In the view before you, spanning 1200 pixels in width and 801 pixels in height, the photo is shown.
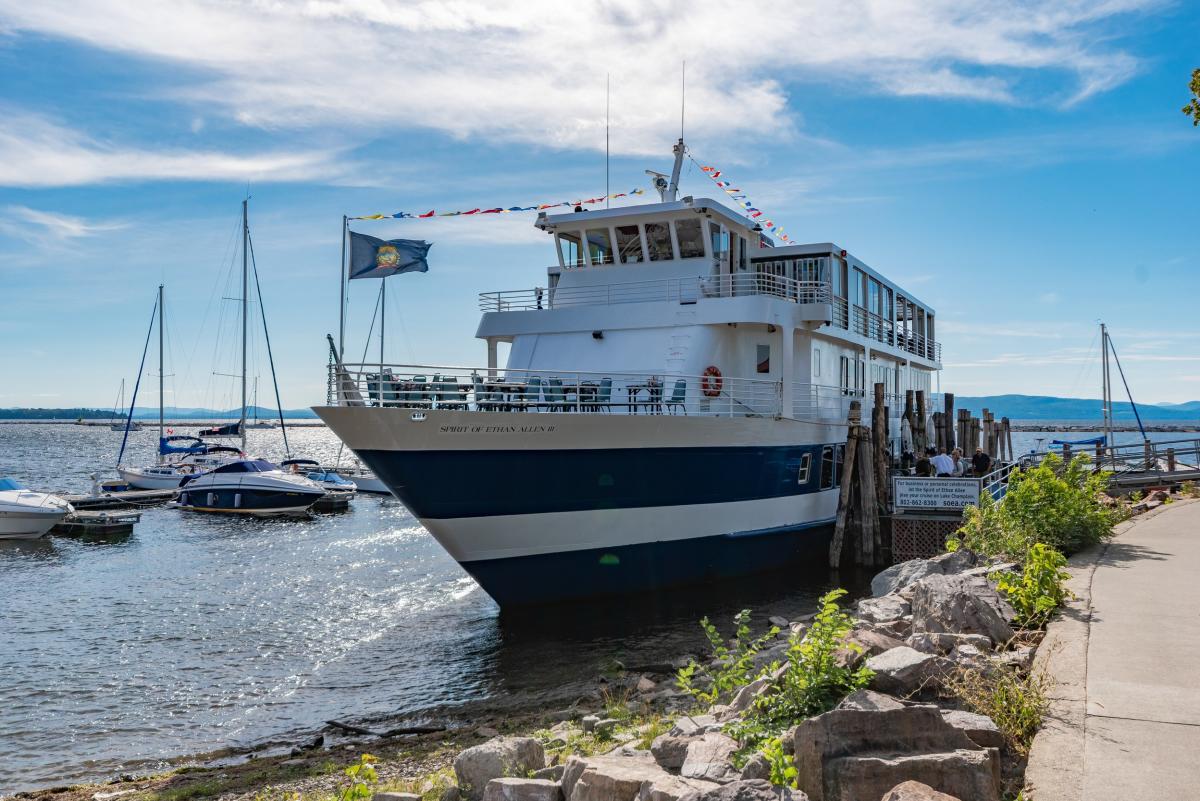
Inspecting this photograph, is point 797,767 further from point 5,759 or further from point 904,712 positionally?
point 5,759

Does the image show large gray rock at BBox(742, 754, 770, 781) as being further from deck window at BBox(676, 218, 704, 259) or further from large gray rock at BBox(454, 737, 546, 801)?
deck window at BBox(676, 218, 704, 259)

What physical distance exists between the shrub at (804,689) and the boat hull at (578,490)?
26.4 feet

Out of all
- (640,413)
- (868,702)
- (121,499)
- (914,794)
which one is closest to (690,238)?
(640,413)

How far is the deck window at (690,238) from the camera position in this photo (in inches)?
750

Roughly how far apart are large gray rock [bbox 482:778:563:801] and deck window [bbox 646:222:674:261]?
14763mm

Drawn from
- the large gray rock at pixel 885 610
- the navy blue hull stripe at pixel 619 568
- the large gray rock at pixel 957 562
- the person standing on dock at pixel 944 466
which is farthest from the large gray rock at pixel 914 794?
the person standing on dock at pixel 944 466

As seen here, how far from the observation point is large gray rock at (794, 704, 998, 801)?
14.7 feet

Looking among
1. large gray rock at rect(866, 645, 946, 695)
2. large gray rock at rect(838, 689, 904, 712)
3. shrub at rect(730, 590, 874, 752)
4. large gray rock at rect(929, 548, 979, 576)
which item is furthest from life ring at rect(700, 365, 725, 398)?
large gray rock at rect(838, 689, 904, 712)

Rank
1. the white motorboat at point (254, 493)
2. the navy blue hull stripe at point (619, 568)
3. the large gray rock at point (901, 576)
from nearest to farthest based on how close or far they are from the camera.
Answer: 1. the large gray rock at point (901, 576)
2. the navy blue hull stripe at point (619, 568)
3. the white motorboat at point (254, 493)

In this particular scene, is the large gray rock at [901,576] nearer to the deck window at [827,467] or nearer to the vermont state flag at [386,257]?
the deck window at [827,467]

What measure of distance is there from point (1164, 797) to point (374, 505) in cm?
3692

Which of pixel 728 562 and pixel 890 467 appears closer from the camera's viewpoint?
pixel 728 562

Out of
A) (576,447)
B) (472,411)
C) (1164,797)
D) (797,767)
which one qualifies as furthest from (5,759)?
(1164,797)

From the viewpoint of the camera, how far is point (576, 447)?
46.6ft
